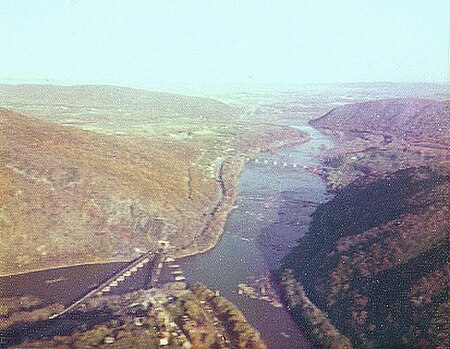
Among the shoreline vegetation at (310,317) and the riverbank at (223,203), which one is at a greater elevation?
the riverbank at (223,203)

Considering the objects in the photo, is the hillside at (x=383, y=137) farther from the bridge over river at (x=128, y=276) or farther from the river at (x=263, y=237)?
the bridge over river at (x=128, y=276)

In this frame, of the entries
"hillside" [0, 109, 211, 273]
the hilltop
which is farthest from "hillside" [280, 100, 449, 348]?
"hillside" [0, 109, 211, 273]

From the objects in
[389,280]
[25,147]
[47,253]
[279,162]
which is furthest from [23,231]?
[279,162]

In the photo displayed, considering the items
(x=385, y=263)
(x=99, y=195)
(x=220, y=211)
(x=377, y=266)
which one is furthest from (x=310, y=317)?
(x=99, y=195)

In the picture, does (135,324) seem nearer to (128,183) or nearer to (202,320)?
(202,320)

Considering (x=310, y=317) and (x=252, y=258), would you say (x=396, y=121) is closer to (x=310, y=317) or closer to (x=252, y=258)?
(x=252, y=258)

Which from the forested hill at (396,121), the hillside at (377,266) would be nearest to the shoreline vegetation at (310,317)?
the hillside at (377,266)
